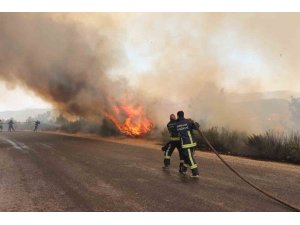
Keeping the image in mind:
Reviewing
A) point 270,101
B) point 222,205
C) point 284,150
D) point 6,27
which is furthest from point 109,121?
point 270,101

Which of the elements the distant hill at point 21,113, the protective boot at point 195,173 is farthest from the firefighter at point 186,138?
the distant hill at point 21,113

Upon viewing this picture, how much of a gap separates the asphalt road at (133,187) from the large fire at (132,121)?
35.6 feet

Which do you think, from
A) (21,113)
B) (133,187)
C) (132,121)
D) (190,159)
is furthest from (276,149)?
(21,113)

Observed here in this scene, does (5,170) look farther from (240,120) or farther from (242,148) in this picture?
(240,120)

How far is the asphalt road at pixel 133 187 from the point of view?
199 inches

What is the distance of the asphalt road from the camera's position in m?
5.06

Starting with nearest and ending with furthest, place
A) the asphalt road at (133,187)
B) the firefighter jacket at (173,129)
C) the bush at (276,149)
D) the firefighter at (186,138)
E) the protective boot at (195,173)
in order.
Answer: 1. the asphalt road at (133,187)
2. the protective boot at (195,173)
3. the firefighter at (186,138)
4. the firefighter jacket at (173,129)
5. the bush at (276,149)

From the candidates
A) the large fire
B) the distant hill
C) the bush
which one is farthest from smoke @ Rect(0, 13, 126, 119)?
the distant hill

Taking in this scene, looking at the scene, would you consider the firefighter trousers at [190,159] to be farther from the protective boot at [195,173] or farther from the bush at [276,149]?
the bush at [276,149]

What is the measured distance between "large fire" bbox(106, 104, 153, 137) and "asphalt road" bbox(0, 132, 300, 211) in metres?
10.8

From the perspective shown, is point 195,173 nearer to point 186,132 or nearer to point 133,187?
point 186,132

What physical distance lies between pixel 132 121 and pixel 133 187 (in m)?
14.5

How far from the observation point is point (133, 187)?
250 inches

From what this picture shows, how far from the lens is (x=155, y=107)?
2306cm
